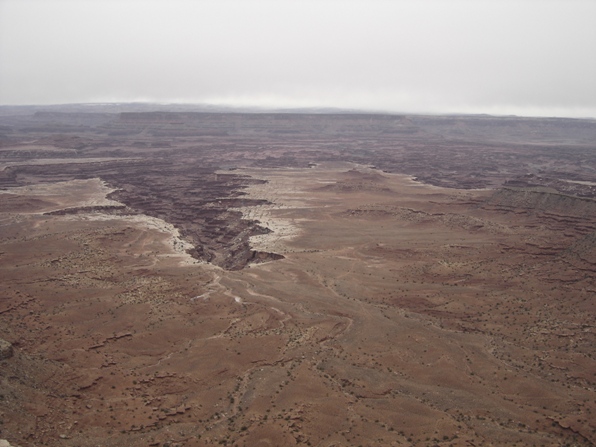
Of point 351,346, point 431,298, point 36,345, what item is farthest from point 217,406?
point 431,298

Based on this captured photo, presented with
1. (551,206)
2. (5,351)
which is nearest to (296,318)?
(5,351)

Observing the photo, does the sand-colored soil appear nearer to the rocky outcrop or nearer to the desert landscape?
the desert landscape

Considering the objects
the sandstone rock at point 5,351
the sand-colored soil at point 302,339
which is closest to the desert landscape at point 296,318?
the sand-colored soil at point 302,339

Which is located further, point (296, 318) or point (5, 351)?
point (296, 318)

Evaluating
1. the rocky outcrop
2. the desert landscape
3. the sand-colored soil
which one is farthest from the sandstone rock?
the rocky outcrop

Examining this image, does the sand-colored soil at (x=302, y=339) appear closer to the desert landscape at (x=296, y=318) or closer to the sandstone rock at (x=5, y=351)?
the desert landscape at (x=296, y=318)

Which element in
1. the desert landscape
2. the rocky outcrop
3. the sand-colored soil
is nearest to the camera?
the sand-colored soil

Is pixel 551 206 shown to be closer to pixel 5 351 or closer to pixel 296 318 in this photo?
pixel 296 318
